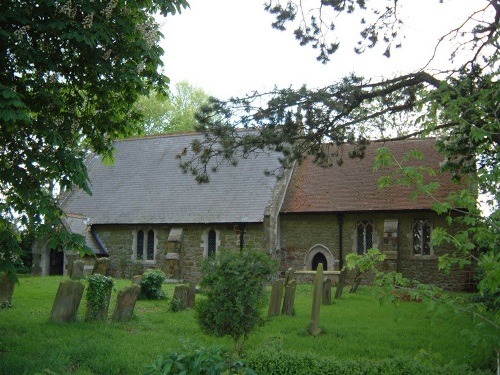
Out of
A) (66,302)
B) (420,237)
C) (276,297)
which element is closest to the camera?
(66,302)

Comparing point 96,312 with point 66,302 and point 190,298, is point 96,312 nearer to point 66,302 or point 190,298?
point 66,302

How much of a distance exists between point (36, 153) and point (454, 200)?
586 cm

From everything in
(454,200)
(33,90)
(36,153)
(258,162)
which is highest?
(258,162)

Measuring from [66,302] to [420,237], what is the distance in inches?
621

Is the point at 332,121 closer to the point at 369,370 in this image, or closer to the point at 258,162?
the point at 369,370

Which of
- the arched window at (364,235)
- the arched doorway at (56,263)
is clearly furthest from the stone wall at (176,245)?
the arched window at (364,235)

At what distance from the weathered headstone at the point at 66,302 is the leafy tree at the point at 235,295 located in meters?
3.19

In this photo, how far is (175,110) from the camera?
50906mm

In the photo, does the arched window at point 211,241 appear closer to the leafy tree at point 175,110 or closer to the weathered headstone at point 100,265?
the weathered headstone at point 100,265

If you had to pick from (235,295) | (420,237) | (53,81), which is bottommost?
(235,295)

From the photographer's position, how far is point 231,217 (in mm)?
25297

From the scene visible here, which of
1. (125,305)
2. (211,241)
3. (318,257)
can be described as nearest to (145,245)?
(211,241)

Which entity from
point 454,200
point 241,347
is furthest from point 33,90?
point 454,200

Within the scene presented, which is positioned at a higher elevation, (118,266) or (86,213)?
(86,213)
